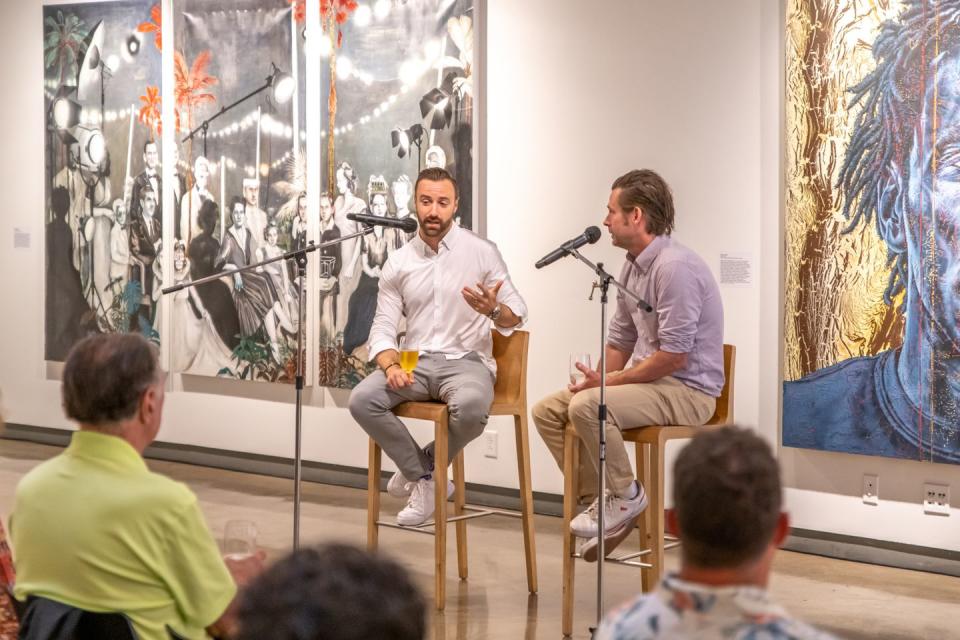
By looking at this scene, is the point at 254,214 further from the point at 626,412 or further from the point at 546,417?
the point at 626,412

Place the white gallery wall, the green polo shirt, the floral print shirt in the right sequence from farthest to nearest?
the white gallery wall < the green polo shirt < the floral print shirt

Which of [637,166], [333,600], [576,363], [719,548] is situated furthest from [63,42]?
[333,600]

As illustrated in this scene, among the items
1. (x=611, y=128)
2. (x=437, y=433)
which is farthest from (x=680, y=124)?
(x=437, y=433)

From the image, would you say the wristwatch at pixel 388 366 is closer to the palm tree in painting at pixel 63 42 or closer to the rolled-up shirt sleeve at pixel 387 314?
the rolled-up shirt sleeve at pixel 387 314

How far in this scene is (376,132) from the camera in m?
6.57

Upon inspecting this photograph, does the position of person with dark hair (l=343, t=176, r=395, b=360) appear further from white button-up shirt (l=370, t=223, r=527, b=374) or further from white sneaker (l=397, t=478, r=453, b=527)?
white sneaker (l=397, t=478, r=453, b=527)

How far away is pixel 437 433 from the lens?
4.40m

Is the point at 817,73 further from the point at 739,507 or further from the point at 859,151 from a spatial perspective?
the point at 739,507

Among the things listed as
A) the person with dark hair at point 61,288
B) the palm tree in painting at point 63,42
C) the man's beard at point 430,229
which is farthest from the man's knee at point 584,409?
the palm tree in painting at point 63,42

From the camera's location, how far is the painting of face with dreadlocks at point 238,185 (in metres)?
6.98

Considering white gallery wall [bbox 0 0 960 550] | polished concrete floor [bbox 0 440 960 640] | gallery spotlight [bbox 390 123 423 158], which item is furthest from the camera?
gallery spotlight [bbox 390 123 423 158]

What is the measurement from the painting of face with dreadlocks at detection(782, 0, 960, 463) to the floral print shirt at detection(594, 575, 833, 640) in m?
3.64

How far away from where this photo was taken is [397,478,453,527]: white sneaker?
4.56 metres

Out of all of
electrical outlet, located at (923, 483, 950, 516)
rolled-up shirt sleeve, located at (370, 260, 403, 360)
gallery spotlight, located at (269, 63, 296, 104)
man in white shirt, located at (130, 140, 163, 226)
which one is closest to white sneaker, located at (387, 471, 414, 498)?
rolled-up shirt sleeve, located at (370, 260, 403, 360)
